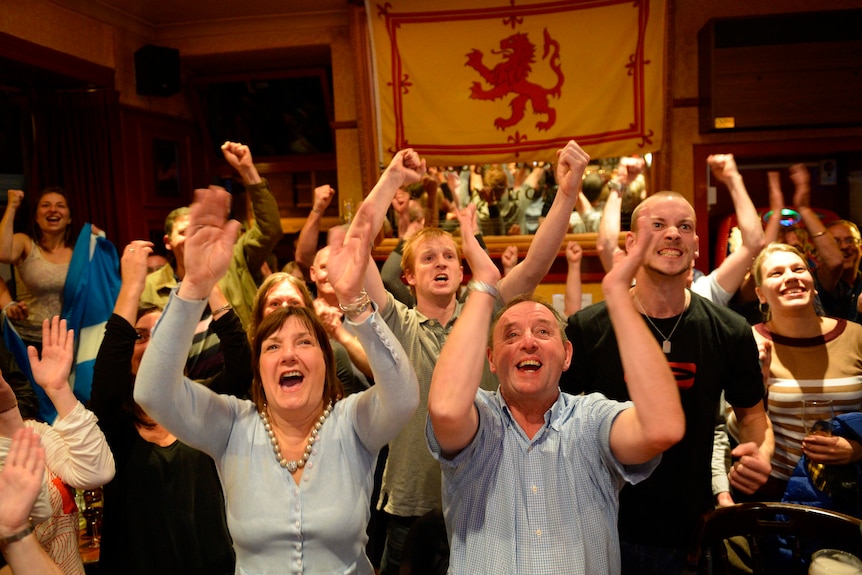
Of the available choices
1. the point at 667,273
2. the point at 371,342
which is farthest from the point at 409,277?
the point at 371,342

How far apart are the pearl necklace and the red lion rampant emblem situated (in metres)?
3.12

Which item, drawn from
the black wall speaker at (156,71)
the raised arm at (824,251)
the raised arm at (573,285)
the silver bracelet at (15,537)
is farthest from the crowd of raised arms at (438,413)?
the black wall speaker at (156,71)

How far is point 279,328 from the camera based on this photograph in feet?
Result: 5.19

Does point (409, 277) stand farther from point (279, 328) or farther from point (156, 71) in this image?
point (156, 71)

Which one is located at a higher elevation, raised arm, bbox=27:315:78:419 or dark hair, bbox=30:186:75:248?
dark hair, bbox=30:186:75:248

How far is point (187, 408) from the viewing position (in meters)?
1.42

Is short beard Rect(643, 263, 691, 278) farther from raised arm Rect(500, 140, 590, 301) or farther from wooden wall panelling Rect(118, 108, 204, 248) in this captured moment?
wooden wall panelling Rect(118, 108, 204, 248)

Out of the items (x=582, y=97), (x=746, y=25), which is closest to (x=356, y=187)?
(x=582, y=97)

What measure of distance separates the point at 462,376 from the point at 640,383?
34 cm

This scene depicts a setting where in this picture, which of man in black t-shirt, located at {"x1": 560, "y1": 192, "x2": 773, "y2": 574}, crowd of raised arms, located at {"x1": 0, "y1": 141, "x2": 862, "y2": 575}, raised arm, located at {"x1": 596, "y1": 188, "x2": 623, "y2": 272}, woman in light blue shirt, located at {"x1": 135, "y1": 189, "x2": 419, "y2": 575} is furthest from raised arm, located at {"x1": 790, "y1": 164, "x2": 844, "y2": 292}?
woman in light blue shirt, located at {"x1": 135, "y1": 189, "x2": 419, "y2": 575}

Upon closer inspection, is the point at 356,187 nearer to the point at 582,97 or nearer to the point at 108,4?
the point at 582,97

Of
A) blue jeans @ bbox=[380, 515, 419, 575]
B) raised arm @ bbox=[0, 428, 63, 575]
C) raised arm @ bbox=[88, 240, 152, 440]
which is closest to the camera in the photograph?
raised arm @ bbox=[0, 428, 63, 575]

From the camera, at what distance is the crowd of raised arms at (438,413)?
1381 millimetres

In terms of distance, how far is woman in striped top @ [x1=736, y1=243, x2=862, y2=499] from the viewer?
216cm
